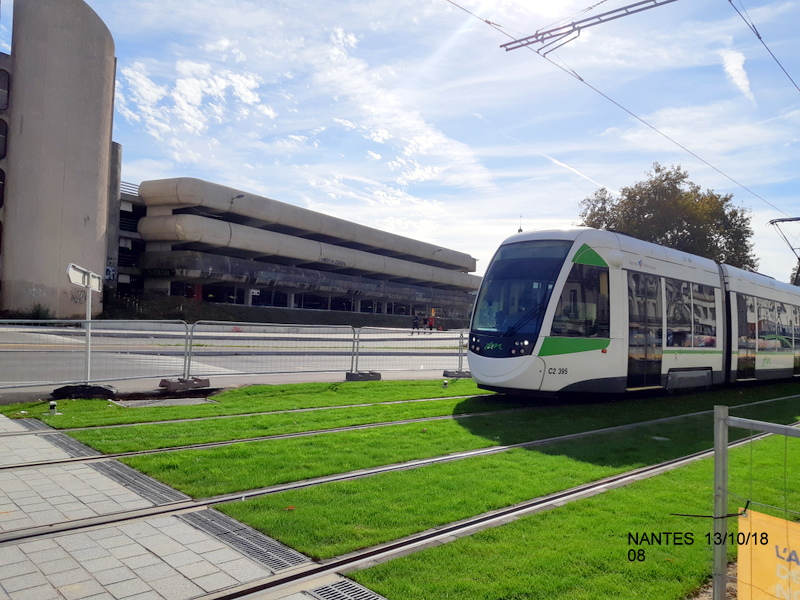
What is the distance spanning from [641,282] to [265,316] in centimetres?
4752

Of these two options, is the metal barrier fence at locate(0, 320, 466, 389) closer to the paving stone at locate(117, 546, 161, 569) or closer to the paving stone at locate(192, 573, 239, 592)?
the paving stone at locate(117, 546, 161, 569)

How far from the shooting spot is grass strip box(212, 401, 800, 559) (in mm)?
4855

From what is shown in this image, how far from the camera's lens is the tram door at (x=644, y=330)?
503 inches

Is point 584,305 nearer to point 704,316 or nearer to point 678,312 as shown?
point 678,312

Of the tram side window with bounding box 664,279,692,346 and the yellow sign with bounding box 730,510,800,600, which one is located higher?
the tram side window with bounding box 664,279,692,346

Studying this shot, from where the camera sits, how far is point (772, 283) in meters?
19.8

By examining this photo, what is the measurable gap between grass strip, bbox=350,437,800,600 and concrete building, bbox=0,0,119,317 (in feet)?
142

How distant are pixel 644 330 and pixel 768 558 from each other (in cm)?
1067

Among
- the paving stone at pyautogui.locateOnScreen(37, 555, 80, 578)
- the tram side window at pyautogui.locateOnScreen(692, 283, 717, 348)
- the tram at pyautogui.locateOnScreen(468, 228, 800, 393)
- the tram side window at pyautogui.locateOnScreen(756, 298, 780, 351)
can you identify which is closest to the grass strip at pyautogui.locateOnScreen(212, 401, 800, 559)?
the paving stone at pyautogui.locateOnScreen(37, 555, 80, 578)

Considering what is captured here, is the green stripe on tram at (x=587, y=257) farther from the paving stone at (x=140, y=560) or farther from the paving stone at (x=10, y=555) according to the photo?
the paving stone at (x=10, y=555)

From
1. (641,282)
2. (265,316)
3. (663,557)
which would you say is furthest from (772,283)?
(265,316)

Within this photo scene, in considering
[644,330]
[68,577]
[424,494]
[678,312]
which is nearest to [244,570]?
[68,577]

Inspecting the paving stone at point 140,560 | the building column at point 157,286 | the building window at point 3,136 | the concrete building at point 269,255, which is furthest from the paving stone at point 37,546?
the building column at point 157,286

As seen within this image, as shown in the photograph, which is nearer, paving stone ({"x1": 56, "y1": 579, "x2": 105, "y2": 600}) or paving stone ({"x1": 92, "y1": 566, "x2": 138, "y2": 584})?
paving stone ({"x1": 56, "y1": 579, "x2": 105, "y2": 600})
